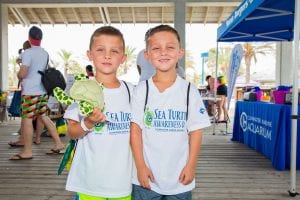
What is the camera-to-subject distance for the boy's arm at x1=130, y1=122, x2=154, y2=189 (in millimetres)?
1526

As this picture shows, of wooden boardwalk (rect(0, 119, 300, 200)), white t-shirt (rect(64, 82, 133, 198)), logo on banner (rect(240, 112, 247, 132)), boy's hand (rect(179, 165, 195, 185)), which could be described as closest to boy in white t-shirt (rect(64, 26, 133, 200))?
white t-shirt (rect(64, 82, 133, 198))

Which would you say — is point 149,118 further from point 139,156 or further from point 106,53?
point 106,53

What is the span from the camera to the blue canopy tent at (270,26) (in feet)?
11.0

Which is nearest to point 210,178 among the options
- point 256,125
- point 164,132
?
point 256,125

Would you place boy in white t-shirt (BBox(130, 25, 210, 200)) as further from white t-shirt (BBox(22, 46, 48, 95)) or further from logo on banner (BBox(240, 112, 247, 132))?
logo on banner (BBox(240, 112, 247, 132))

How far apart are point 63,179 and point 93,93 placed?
8.55 feet

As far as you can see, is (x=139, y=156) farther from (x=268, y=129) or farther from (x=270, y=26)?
(x=270, y=26)

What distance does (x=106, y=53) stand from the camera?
5.17ft

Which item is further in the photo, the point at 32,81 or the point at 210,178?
the point at 32,81

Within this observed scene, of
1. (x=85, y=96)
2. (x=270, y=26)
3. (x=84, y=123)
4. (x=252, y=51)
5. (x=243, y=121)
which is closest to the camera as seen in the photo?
(x=85, y=96)

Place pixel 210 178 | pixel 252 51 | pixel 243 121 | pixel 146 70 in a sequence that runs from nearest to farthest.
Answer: pixel 210 178 → pixel 146 70 → pixel 243 121 → pixel 252 51

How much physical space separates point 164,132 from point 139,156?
0.14m

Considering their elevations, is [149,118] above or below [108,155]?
above

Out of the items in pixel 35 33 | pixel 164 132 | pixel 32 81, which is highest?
pixel 35 33
